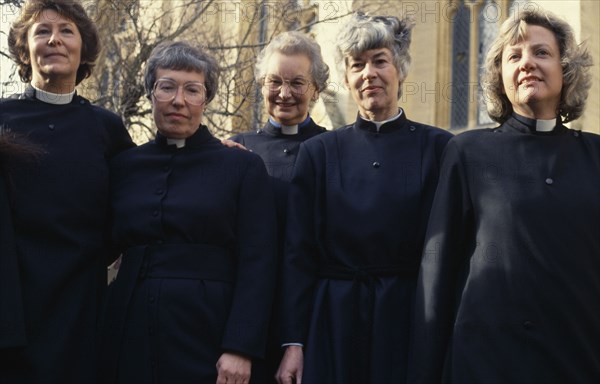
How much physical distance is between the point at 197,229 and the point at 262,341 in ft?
1.76

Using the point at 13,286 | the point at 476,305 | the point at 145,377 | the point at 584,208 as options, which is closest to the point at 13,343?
the point at 13,286

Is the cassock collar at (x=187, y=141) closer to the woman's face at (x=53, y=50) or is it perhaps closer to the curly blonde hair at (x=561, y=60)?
the woman's face at (x=53, y=50)

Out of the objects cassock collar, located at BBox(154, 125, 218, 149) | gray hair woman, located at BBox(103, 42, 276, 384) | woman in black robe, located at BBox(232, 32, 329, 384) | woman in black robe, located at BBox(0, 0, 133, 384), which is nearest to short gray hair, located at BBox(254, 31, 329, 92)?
woman in black robe, located at BBox(232, 32, 329, 384)

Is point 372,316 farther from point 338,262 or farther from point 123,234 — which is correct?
point 123,234

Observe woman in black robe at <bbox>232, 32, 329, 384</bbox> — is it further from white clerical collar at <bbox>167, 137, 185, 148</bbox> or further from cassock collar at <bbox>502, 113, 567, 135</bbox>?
cassock collar at <bbox>502, 113, 567, 135</bbox>

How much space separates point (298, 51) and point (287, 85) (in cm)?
18

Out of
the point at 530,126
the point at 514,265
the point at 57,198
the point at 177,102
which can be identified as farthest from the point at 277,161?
the point at 514,265

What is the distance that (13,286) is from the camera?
10.5 feet

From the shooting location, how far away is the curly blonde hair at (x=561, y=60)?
10.6 ft

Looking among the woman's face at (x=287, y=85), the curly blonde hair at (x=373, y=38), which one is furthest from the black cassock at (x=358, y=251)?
the woman's face at (x=287, y=85)

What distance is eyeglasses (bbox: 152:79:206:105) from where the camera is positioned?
11.4ft

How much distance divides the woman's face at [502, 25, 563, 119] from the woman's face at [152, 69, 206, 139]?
1.31 meters

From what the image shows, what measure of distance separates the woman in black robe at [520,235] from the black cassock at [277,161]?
26.6 inches

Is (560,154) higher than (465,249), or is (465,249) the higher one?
(560,154)
